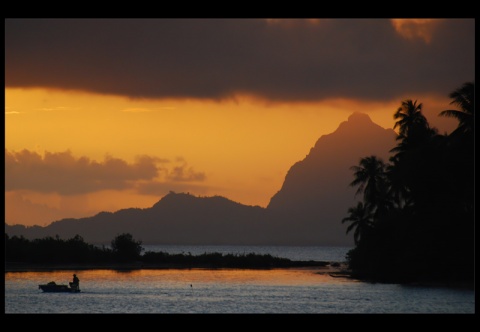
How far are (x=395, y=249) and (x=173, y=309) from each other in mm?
23324

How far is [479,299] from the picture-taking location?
17453 mm

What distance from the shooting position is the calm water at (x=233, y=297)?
50062 millimetres

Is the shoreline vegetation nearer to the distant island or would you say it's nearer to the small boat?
the distant island

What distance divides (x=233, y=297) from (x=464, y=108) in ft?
67.7

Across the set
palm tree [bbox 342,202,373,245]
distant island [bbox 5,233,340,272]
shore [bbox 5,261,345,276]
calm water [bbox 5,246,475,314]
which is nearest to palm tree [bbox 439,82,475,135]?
calm water [bbox 5,246,475,314]

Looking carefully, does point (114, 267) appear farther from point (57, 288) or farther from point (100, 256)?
point (57, 288)

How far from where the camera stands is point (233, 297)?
59125mm

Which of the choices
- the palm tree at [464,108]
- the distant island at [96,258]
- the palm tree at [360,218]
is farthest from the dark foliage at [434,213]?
the distant island at [96,258]

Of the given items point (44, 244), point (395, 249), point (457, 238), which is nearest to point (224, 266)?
point (44, 244)

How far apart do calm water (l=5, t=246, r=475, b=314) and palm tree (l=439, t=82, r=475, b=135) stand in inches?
440

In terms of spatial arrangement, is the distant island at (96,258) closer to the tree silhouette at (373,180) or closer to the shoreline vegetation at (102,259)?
the shoreline vegetation at (102,259)

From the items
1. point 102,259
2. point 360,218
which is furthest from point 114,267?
point 360,218

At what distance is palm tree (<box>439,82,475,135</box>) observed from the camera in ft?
183
